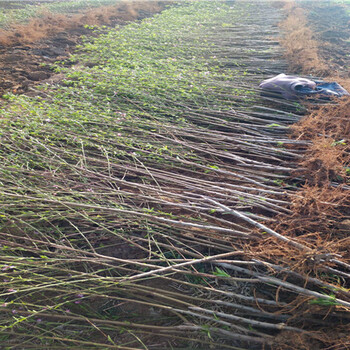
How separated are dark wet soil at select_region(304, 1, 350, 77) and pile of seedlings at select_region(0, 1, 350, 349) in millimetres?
3466

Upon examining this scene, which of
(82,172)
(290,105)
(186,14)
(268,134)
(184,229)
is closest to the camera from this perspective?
(184,229)

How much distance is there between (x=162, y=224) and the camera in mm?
2223

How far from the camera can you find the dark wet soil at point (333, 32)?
6965 mm

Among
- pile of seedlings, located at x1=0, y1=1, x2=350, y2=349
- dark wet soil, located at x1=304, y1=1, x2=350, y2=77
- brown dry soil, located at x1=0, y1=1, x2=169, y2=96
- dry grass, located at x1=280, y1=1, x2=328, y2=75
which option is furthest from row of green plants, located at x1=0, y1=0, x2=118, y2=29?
dark wet soil, located at x1=304, y1=1, x2=350, y2=77

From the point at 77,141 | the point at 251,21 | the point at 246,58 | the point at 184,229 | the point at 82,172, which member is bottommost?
the point at 184,229

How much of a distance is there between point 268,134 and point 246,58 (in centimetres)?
369

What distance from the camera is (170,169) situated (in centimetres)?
314

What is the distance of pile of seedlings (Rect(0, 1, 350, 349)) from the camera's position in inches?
70.5

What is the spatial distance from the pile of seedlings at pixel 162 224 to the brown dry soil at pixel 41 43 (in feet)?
3.21

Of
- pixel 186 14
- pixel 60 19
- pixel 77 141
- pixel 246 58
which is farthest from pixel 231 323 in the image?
pixel 186 14

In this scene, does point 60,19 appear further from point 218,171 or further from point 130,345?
point 130,345

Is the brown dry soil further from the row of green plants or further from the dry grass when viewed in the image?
the dry grass

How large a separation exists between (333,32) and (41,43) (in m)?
9.41

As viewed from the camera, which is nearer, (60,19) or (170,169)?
(170,169)
